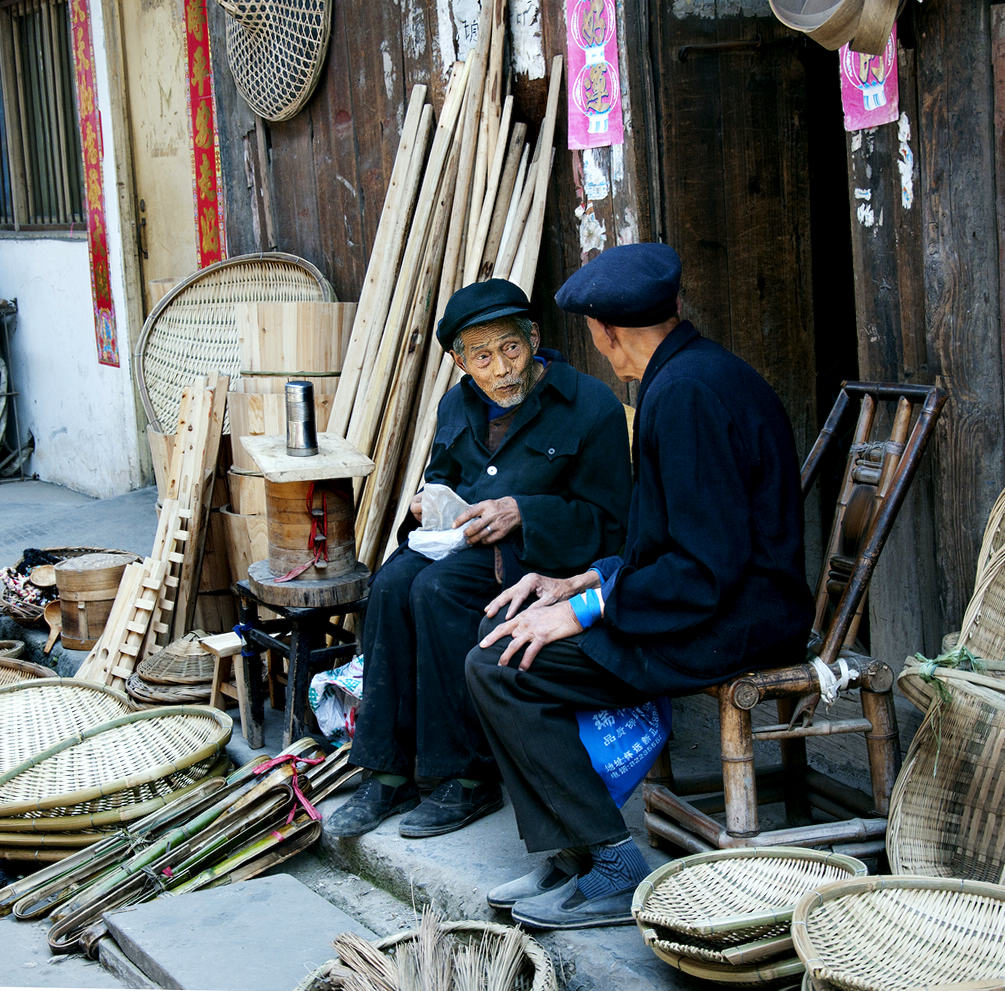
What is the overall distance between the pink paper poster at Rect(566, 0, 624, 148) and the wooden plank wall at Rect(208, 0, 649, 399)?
7 cm

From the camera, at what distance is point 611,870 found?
292 centimetres

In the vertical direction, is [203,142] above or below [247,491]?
above

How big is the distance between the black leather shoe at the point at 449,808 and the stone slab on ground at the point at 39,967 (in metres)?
0.84

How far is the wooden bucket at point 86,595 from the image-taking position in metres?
5.39

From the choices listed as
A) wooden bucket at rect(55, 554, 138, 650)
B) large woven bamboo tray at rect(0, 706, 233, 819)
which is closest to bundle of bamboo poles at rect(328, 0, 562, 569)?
large woven bamboo tray at rect(0, 706, 233, 819)

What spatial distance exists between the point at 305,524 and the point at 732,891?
194 cm

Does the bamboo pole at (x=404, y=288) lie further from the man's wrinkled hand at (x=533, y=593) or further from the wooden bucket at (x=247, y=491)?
A: the man's wrinkled hand at (x=533, y=593)

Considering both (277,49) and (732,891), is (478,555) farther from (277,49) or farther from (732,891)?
(277,49)

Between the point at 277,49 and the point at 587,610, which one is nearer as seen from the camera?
the point at 587,610

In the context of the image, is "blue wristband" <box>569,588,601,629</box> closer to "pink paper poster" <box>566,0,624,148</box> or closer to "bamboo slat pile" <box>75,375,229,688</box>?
"pink paper poster" <box>566,0,624,148</box>

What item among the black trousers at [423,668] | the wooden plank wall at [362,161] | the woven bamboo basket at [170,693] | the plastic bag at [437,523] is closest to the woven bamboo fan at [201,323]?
the wooden plank wall at [362,161]

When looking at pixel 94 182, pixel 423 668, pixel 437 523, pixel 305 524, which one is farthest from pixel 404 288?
pixel 94 182

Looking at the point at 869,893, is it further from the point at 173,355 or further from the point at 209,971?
the point at 173,355

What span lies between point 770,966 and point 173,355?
441 centimetres
